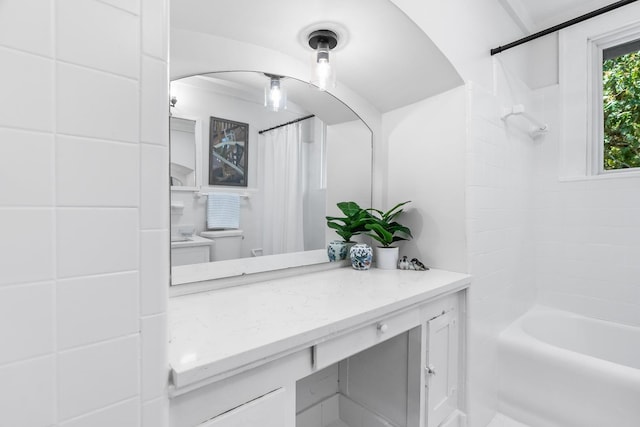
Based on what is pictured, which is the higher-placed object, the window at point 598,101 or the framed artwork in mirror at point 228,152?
the window at point 598,101

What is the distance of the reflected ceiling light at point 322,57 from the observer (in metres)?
1.34

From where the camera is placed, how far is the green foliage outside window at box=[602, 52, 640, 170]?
198 centimetres

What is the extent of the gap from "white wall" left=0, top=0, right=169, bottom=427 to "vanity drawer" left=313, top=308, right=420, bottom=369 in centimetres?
43

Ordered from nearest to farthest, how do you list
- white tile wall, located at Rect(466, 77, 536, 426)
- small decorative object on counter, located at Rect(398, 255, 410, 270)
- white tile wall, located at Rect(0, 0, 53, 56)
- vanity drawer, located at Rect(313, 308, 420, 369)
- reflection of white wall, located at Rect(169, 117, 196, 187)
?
white tile wall, located at Rect(0, 0, 53, 56) < vanity drawer, located at Rect(313, 308, 420, 369) < reflection of white wall, located at Rect(169, 117, 196, 187) < white tile wall, located at Rect(466, 77, 536, 426) < small decorative object on counter, located at Rect(398, 255, 410, 270)

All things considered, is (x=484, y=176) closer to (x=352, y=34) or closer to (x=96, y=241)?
(x=352, y=34)

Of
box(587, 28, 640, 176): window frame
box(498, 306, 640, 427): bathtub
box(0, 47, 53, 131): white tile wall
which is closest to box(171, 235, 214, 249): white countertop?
box(0, 47, 53, 131): white tile wall

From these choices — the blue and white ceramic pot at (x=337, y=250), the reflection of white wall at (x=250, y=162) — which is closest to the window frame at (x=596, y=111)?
the blue and white ceramic pot at (x=337, y=250)

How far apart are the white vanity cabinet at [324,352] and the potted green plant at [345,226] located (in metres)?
0.11

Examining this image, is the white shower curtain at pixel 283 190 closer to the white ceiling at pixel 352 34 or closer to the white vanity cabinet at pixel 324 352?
the white vanity cabinet at pixel 324 352

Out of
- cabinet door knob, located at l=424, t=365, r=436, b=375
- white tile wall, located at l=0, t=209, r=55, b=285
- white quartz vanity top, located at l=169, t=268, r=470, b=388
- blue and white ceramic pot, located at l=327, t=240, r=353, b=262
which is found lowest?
cabinet door knob, located at l=424, t=365, r=436, b=375

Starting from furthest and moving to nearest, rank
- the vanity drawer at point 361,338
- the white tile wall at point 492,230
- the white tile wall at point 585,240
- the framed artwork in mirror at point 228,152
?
the white tile wall at point 585,240 → the white tile wall at point 492,230 → the framed artwork in mirror at point 228,152 → the vanity drawer at point 361,338

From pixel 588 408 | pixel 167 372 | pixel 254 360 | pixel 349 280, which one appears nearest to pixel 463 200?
pixel 349 280

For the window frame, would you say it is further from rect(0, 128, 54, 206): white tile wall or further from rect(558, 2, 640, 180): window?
rect(0, 128, 54, 206): white tile wall

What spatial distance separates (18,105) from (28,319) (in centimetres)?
33
